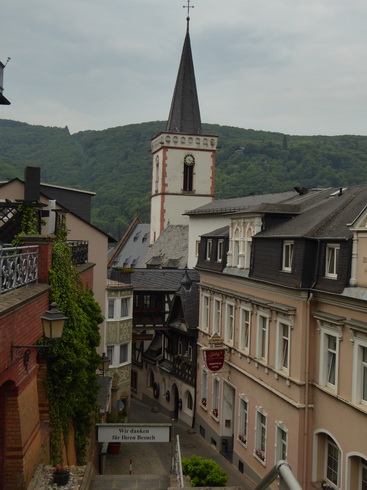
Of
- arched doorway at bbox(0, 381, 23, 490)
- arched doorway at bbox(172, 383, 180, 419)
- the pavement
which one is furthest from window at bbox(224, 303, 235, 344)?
arched doorway at bbox(0, 381, 23, 490)

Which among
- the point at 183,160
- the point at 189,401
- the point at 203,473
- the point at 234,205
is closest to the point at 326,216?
the point at 203,473

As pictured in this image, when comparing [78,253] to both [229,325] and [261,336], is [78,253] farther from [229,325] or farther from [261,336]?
[229,325]

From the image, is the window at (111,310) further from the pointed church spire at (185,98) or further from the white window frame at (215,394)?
the pointed church spire at (185,98)

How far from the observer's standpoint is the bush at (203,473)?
17.3 meters

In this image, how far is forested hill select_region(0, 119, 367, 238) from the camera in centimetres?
8519

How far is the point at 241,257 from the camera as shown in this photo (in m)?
24.5

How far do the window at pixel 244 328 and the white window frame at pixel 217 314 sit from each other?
3.18m

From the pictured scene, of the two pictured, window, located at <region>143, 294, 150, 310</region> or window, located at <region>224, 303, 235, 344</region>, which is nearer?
window, located at <region>224, 303, 235, 344</region>

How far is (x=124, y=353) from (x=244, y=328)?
1066 centimetres

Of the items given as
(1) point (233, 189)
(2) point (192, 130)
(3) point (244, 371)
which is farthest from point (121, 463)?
(1) point (233, 189)

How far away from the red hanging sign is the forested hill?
39.6 metres

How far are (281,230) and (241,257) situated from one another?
3.46m

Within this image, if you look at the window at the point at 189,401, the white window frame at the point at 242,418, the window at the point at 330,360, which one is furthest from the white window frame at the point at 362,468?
the window at the point at 189,401

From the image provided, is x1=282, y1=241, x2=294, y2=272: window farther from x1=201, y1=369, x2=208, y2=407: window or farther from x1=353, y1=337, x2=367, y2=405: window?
x1=201, y1=369, x2=208, y2=407: window
